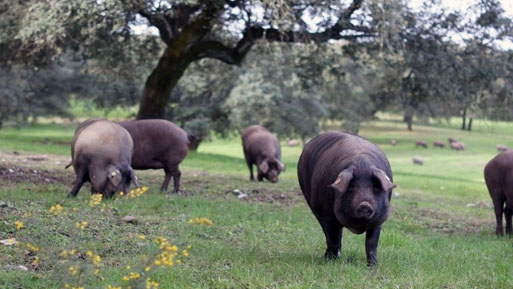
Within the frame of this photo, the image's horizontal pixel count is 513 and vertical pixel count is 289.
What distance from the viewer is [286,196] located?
14125 mm

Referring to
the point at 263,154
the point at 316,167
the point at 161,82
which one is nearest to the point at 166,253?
the point at 316,167

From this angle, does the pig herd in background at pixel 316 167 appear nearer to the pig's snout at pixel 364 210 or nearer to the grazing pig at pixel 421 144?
the pig's snout at pixel 364 210

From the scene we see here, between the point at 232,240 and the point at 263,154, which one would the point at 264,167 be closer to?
the point at 263,154

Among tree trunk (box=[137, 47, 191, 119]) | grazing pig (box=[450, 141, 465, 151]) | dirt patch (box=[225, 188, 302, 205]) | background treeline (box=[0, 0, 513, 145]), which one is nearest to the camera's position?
dirt patch (box=[225, 188, 302, 205])

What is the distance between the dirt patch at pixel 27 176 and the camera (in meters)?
13.1

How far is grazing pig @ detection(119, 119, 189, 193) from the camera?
13.5m

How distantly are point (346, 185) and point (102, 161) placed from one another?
226 inches

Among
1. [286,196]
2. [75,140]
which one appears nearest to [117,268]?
[75,140]

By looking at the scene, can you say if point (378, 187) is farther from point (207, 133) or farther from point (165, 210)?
point (207, 133)

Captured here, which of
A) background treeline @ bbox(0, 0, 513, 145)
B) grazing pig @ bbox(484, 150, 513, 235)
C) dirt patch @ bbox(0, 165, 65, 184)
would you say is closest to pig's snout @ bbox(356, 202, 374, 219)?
grazing pig @ bbox(484, 150, 513, 235)

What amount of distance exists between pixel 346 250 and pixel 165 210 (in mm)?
3365

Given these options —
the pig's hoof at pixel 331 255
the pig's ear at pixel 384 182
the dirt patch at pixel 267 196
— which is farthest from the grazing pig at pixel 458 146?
the pig's ear at pixel 384 182

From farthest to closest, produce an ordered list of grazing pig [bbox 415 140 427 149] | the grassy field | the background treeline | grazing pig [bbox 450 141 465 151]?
grazing pig [bbox 415 140 427 149] < grazing pig [bbox 450 141 465 151] < the background treeline < the grassy field

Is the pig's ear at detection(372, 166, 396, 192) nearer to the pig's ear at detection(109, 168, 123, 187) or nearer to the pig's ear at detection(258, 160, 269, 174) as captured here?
the pig's ear at detection(109, 168, 123, 187)
